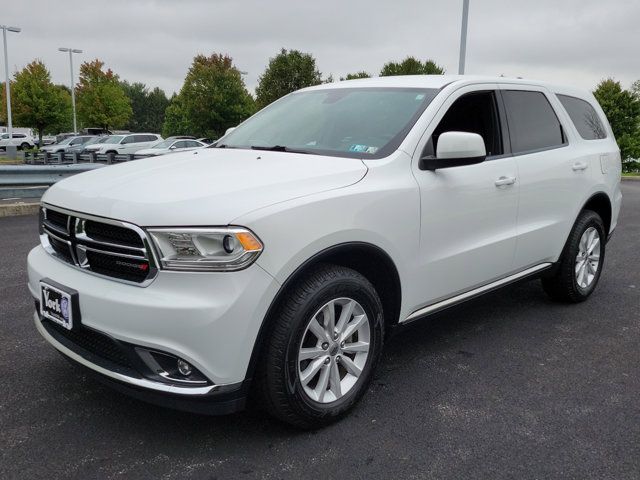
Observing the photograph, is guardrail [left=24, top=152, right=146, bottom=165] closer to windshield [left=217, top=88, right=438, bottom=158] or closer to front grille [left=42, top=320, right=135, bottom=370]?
windshield [left=217, top=88, right=438, bottom=158]

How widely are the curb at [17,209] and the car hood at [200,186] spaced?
24.3 ft

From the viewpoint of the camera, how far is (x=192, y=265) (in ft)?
7.68

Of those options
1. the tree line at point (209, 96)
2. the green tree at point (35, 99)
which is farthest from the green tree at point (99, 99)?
the green tree at point (35, 99)

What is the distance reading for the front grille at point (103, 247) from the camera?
7.90ft

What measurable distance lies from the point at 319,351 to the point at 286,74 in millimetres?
37777

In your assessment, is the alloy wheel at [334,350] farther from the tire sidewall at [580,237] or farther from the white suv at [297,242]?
the tire sidewall at [580,237]

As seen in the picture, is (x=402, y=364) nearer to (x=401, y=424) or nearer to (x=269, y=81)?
(x=401, y=424)

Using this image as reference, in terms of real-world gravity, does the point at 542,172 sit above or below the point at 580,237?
above

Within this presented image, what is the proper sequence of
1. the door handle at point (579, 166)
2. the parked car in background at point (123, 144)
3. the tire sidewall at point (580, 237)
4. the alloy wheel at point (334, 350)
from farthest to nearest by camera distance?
the parked car in background at point (123, 144) → the tire sidewall at point (580, 237) → the door handle at point (579, 166) → the alloy wheel at point (334, 350)

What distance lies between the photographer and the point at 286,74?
38656 mm

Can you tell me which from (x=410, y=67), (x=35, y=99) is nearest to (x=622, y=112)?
(x=410, y=67)

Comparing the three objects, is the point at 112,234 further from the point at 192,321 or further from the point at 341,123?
the point at 341,123

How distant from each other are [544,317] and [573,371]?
3.52ft

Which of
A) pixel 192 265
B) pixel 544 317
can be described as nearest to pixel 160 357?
pixel 192 265
